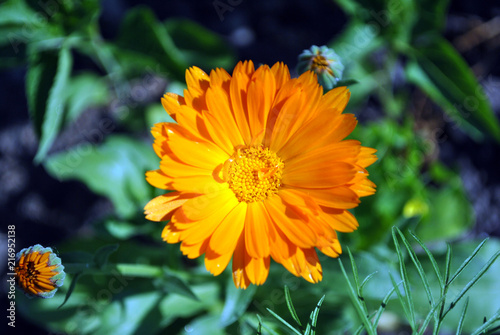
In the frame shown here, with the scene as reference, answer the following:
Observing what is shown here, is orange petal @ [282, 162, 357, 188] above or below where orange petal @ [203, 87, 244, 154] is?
below

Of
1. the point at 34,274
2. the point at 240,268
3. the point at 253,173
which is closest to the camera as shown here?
the point at 34,274

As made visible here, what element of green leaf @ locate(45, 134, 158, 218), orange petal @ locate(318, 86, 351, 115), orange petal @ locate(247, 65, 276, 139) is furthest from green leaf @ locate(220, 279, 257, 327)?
green leaf @ locate(45, 134, 158, 218)

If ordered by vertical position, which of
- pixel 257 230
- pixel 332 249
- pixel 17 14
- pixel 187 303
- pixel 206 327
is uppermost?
pixel 17 14

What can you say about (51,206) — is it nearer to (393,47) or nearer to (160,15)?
(160,15)

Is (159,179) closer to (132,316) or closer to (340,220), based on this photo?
(340,220)

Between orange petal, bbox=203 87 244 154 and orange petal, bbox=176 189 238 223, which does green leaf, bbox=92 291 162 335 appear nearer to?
orange petal, bbox=176 189 238 223

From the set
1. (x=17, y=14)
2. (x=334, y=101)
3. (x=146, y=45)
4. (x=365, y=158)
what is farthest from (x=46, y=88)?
(x=365, y=158)
